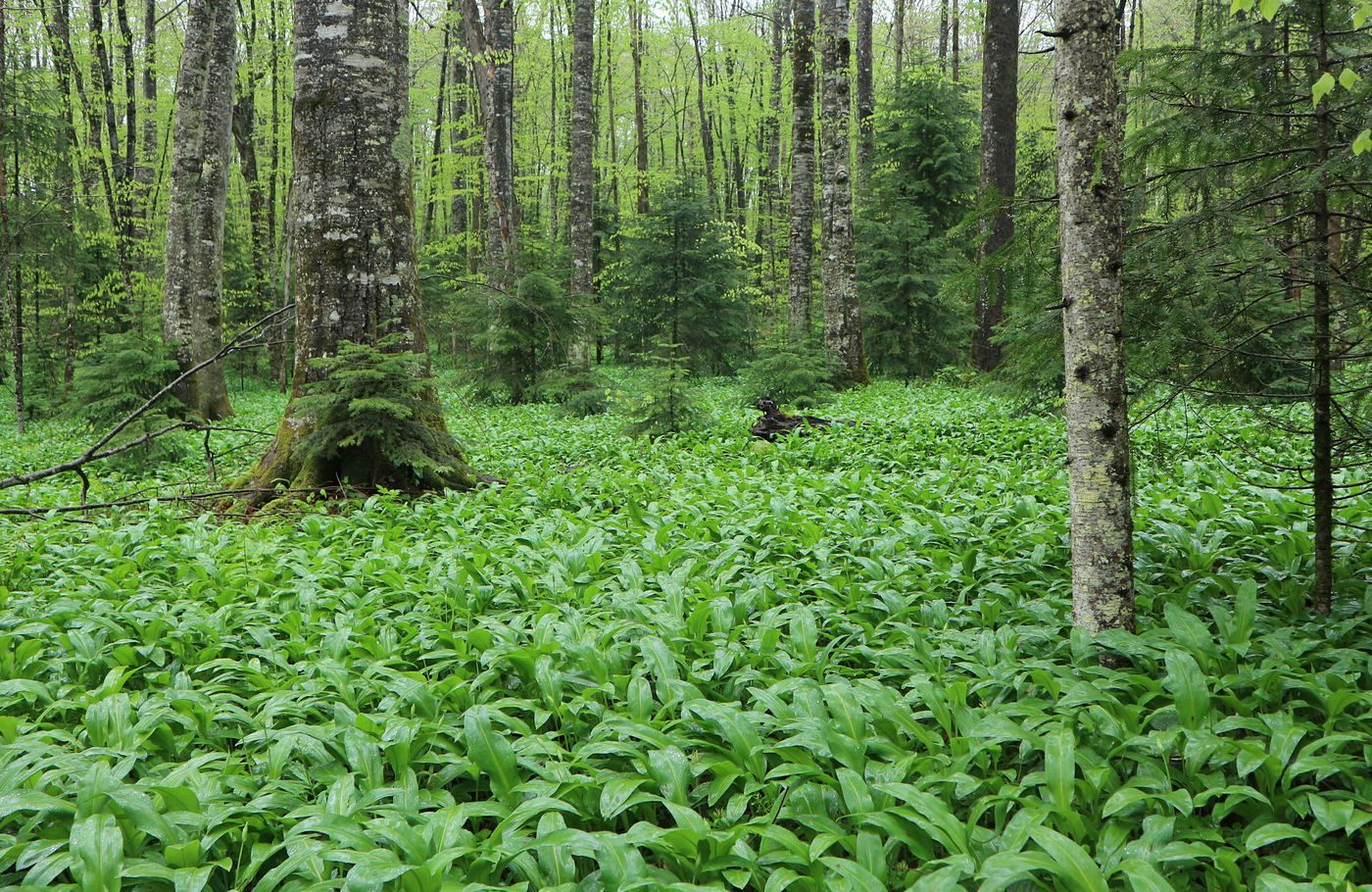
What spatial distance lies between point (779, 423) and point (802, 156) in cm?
606

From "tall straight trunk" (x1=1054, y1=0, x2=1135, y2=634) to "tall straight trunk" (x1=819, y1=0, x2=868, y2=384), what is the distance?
9634 millimetres

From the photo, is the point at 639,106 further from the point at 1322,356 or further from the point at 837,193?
the point at 1322,356

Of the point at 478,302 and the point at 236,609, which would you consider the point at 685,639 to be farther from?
the point at 478,302

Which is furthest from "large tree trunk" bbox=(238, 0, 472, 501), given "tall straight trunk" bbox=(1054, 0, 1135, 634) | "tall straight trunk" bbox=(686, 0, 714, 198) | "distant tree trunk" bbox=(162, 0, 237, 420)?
"tall straight trunk" bbox=(686, 0, 714, 198)

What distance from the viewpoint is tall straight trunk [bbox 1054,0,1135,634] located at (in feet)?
9.56

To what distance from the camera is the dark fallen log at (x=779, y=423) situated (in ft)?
28.7

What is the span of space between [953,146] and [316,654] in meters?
14.5

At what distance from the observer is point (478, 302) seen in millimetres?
13117

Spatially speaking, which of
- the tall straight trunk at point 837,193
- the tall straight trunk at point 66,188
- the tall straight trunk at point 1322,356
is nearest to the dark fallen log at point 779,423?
the tall straight trunk at point 837,193

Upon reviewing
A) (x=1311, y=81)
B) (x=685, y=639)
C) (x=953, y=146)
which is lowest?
(x=685, y=639)

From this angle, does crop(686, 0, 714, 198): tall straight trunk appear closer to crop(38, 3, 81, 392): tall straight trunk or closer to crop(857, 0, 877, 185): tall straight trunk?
crop(857, 0, 877, 185): tall straight trunk

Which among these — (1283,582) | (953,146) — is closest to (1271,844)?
(1283,582)

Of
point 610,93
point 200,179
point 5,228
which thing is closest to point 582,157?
point 200,179

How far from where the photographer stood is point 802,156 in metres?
13.1
